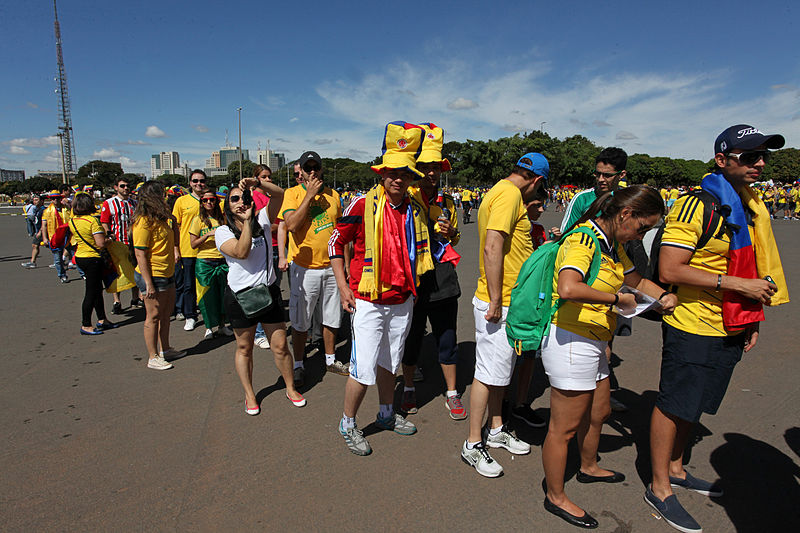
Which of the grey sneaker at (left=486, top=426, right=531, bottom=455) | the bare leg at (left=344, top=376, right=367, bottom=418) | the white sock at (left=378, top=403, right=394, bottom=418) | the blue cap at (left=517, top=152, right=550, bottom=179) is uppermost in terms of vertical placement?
the blue cap at (left=517, top=152, right=550, bottom=179)

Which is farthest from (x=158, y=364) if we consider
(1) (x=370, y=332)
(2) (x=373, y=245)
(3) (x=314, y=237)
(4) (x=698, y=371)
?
(4) (x=698, y=371)

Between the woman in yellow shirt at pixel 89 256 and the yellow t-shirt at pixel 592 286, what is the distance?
6013mm

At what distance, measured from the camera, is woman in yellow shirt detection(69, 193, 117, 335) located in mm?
6027

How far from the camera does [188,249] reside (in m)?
6.24

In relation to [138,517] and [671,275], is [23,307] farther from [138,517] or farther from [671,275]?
[671,275]

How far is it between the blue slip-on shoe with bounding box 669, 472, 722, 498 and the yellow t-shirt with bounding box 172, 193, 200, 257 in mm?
5597

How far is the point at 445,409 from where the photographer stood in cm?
393

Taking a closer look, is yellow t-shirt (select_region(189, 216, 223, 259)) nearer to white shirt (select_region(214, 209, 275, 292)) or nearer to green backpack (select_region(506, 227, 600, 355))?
white shirt (select_region(214, 209, 275, 292))

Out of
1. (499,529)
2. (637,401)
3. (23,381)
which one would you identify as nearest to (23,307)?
(23,381)

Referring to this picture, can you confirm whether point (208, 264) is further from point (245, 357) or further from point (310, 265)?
point (245, 357)

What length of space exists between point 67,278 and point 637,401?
11356mm

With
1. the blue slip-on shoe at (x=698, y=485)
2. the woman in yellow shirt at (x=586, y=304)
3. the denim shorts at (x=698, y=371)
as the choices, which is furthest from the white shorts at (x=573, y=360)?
the blue slip-on shoe at (x=698, y=485)

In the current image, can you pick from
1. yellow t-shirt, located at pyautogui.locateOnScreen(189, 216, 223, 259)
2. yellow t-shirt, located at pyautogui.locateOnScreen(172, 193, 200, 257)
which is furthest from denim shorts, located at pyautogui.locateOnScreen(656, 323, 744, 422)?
yellow t-shirt, located at pyautogui.locateOnScreen(172, 193, 200, 257)

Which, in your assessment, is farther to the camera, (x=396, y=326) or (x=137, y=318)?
(x=137, y=318)
